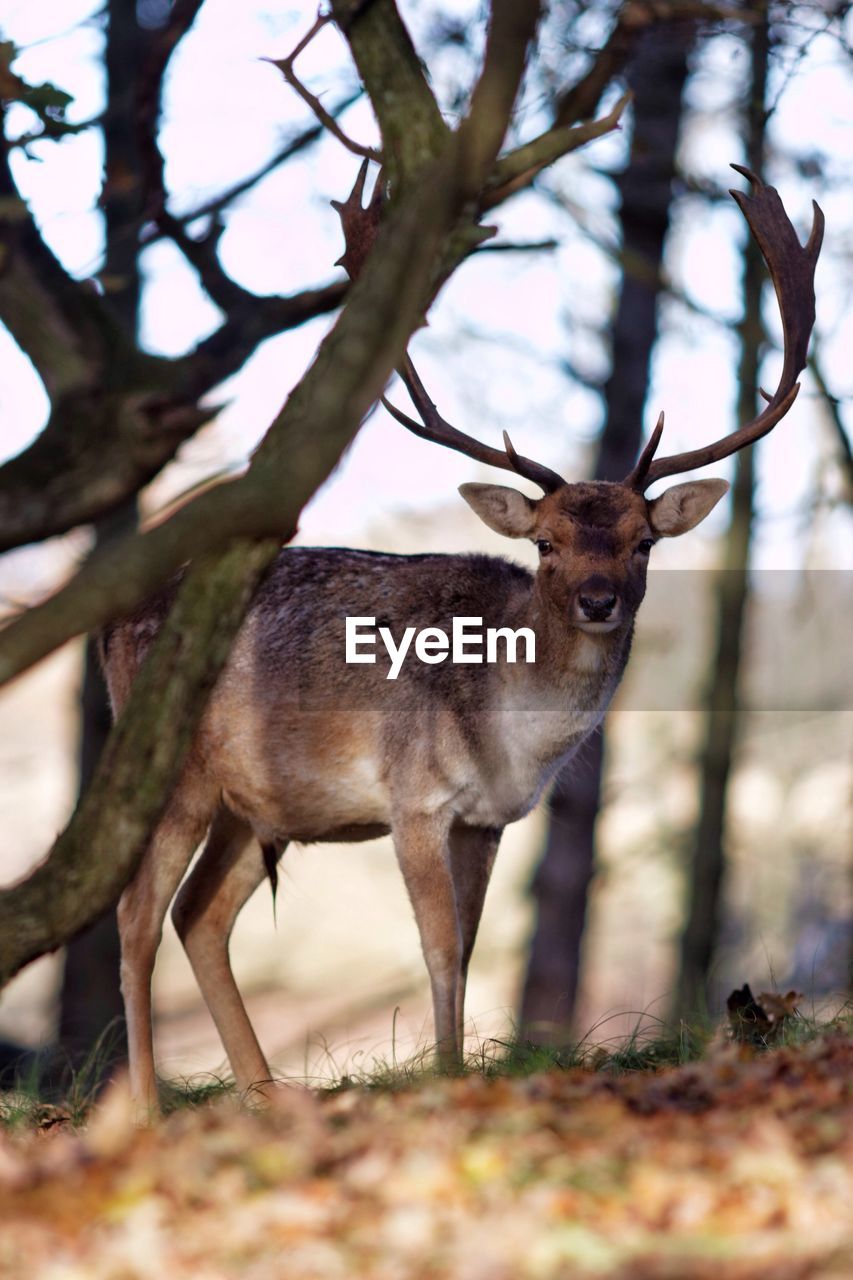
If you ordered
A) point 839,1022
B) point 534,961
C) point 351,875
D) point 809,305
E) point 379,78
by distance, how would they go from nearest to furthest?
point 379,78 < point 839,1022 < point 809,305 < point 534,961 < point 351,875

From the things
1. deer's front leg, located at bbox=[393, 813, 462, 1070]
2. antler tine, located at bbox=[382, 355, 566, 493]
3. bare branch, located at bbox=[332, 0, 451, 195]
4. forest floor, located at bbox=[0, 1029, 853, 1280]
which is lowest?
forest floor, located at bbox=[0, 1029, 853, 1280]

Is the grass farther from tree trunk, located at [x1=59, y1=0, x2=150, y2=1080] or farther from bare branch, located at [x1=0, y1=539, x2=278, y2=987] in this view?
tree trunk, located at [x1=59, y1=0, x2=150, y2=1080]

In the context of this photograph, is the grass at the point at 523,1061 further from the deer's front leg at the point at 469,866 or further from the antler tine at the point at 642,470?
the antler tine at the point at 642,470

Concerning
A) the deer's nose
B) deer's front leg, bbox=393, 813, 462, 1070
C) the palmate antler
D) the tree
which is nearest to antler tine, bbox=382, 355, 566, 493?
the palmate antler

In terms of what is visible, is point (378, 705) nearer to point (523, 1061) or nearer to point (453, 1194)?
point (523, 1061)

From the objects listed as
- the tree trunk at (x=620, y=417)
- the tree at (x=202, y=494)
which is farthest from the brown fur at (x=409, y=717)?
the tree trunk at (x=620, y=417)

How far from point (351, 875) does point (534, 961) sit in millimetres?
18779

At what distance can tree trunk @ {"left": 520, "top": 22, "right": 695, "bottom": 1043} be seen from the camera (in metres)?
11.8

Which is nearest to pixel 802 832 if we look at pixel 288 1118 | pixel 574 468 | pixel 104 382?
pixel 574 468

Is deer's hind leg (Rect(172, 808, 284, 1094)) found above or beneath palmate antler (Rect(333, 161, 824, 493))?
beneath

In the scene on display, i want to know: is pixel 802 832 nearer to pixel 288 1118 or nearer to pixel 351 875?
pixel 351 875

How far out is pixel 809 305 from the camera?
7004mm

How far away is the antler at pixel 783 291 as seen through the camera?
686 cm

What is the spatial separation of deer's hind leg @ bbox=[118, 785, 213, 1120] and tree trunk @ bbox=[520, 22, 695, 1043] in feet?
16.6
